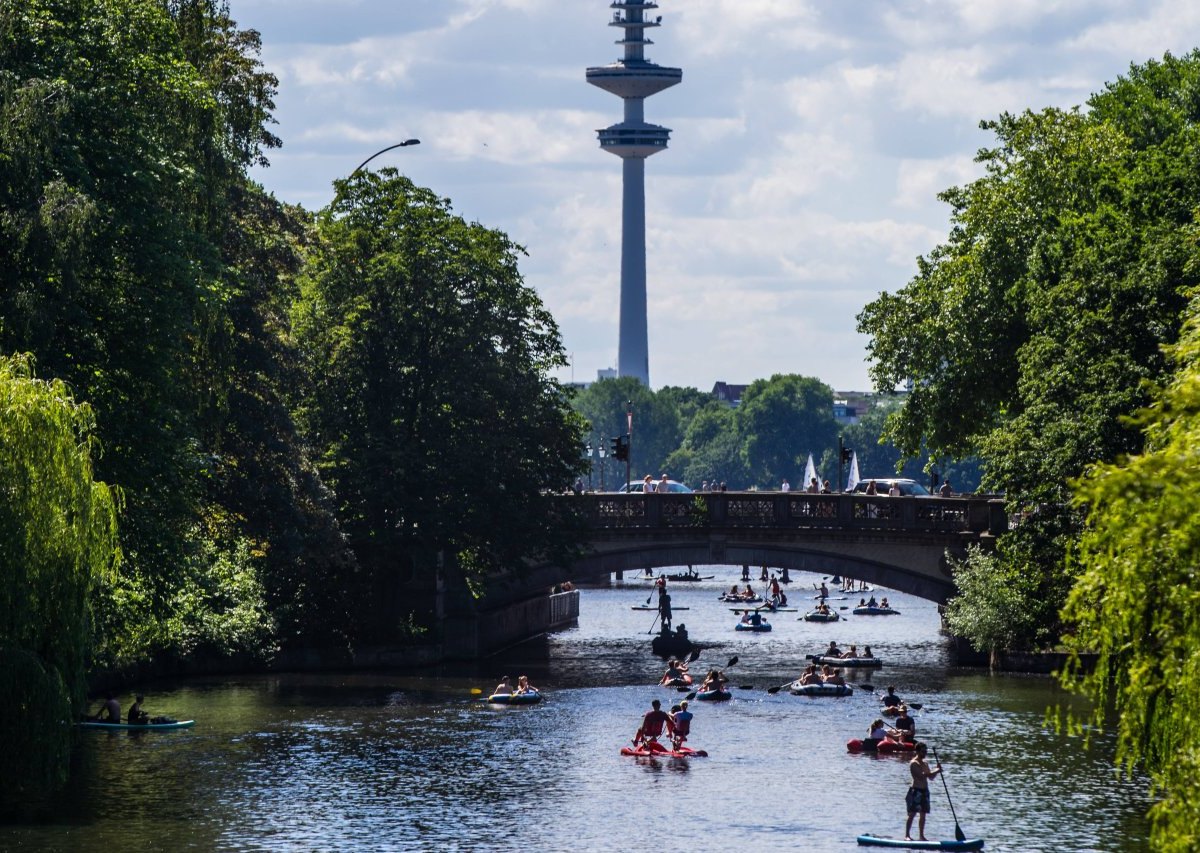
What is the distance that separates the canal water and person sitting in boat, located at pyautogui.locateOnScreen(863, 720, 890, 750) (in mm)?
871

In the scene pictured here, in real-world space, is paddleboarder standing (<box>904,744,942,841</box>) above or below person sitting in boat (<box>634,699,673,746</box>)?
below

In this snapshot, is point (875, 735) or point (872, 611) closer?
point (875, 735)

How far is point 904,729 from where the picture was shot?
5106 cm

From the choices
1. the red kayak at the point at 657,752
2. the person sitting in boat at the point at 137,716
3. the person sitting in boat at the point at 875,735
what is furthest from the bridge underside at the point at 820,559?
the red kayak at the point at 657,752

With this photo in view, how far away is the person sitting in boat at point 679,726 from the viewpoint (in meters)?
49.9

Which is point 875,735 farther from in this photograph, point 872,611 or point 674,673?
point 872,611

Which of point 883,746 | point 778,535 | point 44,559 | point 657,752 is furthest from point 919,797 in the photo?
point 778,535

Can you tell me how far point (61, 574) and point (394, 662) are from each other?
35733 millimetres

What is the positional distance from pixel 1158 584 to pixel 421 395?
51.4 metres

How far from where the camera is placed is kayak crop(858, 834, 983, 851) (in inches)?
1489

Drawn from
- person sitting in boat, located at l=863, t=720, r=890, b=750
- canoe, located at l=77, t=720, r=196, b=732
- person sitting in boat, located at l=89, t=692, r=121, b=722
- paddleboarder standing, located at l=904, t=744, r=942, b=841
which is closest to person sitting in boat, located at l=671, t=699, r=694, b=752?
person sitting in boat, located at l=863, t=720, r=890, b=750

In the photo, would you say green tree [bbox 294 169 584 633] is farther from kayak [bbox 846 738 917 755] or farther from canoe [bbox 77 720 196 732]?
kayak [bbox 846 738 917 755]

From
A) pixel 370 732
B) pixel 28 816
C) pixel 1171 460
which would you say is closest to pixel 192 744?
pixel 370 732

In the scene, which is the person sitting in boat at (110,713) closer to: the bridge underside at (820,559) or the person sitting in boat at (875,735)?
the person sitting in boat at (875,735)
